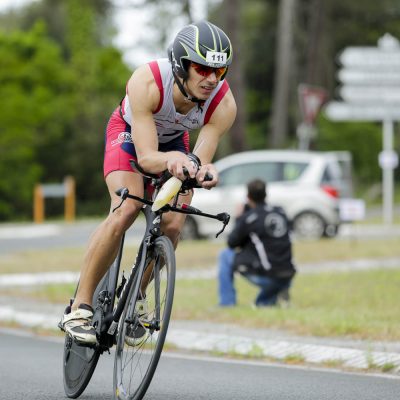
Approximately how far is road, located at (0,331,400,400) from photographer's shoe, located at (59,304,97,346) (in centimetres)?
45

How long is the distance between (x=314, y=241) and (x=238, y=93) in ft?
30.7

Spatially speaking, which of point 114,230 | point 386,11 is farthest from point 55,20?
point 114,230

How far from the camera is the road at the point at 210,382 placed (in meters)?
7.09

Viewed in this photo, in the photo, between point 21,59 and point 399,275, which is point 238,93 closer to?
point 399,275

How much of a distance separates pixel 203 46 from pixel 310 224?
1826cm

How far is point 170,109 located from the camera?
6582mm

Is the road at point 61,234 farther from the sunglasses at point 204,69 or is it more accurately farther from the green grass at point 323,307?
the sunglasses at point 204,69

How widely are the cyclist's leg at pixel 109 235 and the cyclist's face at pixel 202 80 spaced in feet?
2.17

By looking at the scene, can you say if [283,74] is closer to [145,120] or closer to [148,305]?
[145,120]

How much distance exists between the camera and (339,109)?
2436 centimetres

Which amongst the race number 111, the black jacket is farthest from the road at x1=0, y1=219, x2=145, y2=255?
the race number 111

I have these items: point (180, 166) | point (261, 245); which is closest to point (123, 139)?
point (180, 166)

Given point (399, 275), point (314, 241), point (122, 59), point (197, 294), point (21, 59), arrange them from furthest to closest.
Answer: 1. point (122, 59)
2. point (21, 59)
3. point (314, 241)
4. point (399, 275)
5. point (197, 294)

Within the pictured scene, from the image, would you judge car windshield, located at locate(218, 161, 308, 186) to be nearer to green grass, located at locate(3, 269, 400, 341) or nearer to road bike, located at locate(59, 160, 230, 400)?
green grass, located at locate(3, 269, 400, 341)
